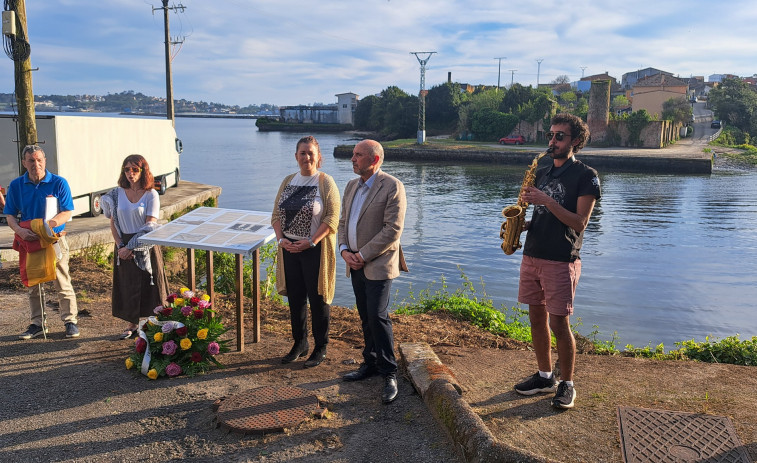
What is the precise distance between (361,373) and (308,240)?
3.83 ft

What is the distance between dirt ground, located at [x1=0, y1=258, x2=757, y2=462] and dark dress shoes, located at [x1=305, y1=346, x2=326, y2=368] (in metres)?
0.07

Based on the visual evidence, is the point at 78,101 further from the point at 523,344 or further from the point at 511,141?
the point at 523,344

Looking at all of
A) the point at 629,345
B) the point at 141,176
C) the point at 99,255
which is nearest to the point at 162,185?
the point at 99,255

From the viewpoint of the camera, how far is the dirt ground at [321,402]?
3.76 m

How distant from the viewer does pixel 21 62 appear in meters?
8.64

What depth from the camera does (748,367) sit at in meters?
5.41

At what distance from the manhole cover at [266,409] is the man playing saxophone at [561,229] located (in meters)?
1.78

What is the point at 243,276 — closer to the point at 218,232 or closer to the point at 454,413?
the point at 218,232

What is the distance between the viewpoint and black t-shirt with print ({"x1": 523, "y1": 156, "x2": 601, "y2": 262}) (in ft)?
13.4

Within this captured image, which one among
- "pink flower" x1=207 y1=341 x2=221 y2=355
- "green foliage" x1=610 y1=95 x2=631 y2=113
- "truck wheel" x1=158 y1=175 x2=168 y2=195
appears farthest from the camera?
"green foliage" x1=610 y1=95 x2=631 y2=113

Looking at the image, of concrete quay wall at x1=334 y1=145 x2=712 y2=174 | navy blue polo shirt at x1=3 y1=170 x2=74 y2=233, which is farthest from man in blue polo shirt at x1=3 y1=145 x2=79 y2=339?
concrete quay wall at x1=334 y1=145 x2=712 y2=174

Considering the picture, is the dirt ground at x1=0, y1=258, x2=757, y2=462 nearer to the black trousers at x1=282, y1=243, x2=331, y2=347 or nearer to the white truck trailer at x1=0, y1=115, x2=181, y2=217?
the black trousers at x1=282, y1=243, x2=331, y2=347

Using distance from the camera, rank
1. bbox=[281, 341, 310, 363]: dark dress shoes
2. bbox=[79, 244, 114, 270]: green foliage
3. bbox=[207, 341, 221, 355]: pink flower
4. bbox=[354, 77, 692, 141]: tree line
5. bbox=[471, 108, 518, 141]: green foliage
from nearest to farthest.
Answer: bbox=[207, 341, 221, 355]: pink flower < bbox=[281, 341, 310, 363]: dark dress shoes < bbox=[79, 244, 114, 270]: green foliage < bbox=[354, 77, 692, 141]: tree line < bbox=[471, 108, 518, 141]: green foliage

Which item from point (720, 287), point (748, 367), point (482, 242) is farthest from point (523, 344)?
point (482, 242)
